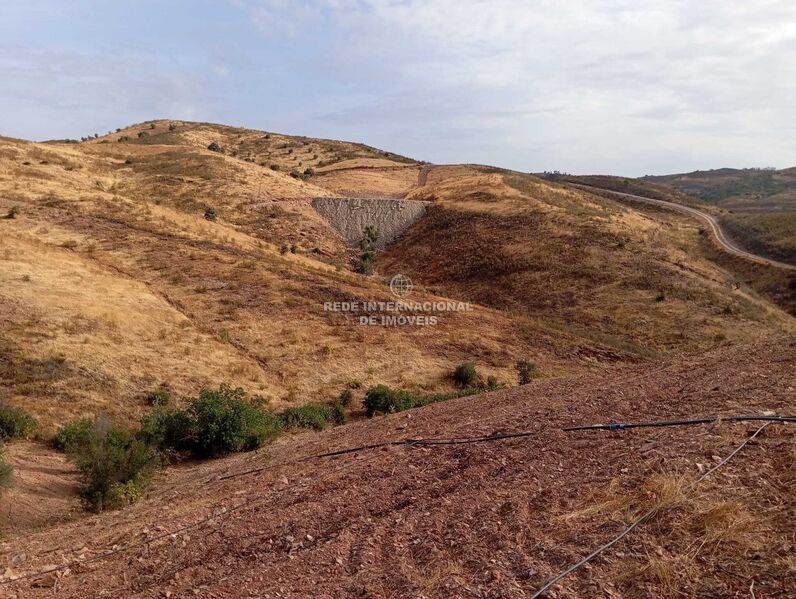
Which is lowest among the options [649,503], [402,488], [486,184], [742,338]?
[742,338]

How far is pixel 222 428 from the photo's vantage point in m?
12.1

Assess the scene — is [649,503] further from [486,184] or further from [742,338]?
[486,184]

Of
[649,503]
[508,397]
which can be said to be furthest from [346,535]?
[508,397]

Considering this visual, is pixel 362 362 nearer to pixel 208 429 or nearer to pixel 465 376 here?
pixel 465 376

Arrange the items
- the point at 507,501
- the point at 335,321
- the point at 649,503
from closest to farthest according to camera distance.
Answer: the point at 649,503 < the point at 507,501 < the point at 335,321

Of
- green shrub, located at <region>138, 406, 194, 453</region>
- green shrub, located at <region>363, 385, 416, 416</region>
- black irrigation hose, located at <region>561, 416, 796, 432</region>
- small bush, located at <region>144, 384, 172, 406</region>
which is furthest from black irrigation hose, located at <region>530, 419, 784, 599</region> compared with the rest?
small bush, located at <region>144, 384, 172, 406</region>

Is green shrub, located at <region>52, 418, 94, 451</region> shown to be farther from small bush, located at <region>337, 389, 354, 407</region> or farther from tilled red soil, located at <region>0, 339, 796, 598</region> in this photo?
small bush, located at <region>337, 389, 354, 407</region>

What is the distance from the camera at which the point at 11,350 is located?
1397cm

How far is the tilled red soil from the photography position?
3.68m

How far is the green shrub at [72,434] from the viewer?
10.2 metres

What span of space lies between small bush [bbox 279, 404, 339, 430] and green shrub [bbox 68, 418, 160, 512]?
403cm

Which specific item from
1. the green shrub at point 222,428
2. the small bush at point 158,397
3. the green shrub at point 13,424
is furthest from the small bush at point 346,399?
the green shrub at point 13,424

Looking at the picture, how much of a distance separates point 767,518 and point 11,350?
52.6 feet

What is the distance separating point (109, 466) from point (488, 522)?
7.28 meters
